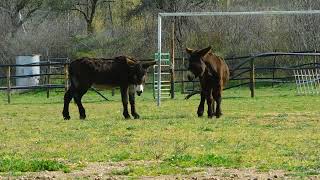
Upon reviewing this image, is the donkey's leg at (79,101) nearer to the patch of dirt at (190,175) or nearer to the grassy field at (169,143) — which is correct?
the grassy field at (169,143)

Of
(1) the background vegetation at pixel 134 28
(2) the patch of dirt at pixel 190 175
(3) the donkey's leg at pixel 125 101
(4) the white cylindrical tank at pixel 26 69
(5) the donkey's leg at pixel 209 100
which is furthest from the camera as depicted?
(1) the background vegetation at pixel 134 28

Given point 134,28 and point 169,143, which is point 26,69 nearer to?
point 134,28

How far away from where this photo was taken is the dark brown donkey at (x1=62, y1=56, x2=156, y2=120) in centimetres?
1986

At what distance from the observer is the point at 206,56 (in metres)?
18.9

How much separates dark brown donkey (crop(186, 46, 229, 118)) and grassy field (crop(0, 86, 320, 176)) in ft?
1.95

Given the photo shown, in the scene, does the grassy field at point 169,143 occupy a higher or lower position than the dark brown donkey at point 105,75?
lower

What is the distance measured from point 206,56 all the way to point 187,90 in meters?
17.5

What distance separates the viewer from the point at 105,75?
19906mm

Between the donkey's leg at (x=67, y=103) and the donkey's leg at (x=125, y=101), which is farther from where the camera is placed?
the donkey's leg at (x=67, y=103)

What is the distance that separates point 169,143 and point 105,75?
22.6 ft

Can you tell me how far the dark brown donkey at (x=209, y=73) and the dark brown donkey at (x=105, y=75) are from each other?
1.78 metres

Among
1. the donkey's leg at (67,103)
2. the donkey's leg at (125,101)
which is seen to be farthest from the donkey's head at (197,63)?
the donkey's leg at (67,103)

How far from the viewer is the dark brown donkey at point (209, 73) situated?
18.6 metres

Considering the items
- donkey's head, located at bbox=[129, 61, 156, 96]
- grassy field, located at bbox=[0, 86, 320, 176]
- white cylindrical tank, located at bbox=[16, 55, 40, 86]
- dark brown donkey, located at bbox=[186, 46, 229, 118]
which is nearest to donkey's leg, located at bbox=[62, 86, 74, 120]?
grassy field, located at bbox=[0, 86, 320, 176]
